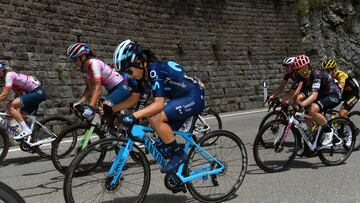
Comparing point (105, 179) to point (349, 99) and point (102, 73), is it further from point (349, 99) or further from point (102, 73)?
point (349, 99)

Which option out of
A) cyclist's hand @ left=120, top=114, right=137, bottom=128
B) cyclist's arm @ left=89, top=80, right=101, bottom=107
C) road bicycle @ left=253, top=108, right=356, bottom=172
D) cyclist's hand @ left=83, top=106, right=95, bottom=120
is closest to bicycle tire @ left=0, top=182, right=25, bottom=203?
cyclist's hand @ left=120, top=114, right=137, bottom=128

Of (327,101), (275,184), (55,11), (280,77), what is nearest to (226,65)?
(280,77)

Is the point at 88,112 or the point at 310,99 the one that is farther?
the point at 310,99

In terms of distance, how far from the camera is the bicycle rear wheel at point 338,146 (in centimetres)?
665

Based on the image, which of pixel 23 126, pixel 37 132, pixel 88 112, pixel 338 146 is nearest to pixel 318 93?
pixel 338 146

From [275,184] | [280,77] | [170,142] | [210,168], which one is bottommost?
[280,77]

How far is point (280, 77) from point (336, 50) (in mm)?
6045

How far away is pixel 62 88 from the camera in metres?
13.3

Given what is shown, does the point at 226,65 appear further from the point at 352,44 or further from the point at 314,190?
the point at 314,190

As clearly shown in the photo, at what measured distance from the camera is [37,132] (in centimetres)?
769

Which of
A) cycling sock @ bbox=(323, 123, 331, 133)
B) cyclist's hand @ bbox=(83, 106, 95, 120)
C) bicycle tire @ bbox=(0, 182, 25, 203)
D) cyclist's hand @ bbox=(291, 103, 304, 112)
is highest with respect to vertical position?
bicycle tire @ bbox=(0, 182, 25, 203)

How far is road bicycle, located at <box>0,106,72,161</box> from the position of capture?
752 centimetres

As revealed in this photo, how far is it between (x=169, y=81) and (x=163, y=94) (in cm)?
25

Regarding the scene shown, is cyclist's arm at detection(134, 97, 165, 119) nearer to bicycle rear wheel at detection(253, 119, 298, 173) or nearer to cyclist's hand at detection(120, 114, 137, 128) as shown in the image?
cyclist's hand at detection(120, 114, 137, 128)
